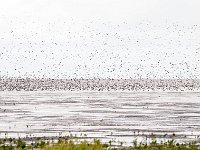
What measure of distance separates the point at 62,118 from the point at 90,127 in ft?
30.7

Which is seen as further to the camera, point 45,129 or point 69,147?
point 45,129

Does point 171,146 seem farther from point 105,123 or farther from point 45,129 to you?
point 105,123

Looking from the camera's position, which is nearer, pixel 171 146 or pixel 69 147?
pixel 69 147

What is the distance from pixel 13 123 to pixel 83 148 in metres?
26.1

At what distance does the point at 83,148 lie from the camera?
21.5 metres

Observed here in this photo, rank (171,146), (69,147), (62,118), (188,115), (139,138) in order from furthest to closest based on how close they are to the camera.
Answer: (188,115), (62,118), (139,138), (171,146), (69,147)

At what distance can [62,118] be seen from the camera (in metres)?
52.5

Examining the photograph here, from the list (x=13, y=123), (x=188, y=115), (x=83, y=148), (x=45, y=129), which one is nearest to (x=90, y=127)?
(x=45, y=129)

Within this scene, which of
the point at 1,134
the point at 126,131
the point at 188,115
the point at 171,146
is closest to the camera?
the point at 171,146

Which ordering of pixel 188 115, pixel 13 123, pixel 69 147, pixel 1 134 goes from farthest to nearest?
pixel 188 115 → pixel 13 123 → pixel 1 134 → pixel 69 147

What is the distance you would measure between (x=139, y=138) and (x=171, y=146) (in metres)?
9.09

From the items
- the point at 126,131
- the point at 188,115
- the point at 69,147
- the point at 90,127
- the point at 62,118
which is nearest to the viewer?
the point at 69,147

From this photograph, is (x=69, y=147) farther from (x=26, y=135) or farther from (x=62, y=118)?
(x=62, y=118)

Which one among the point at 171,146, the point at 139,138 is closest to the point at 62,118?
the point at 139,138
